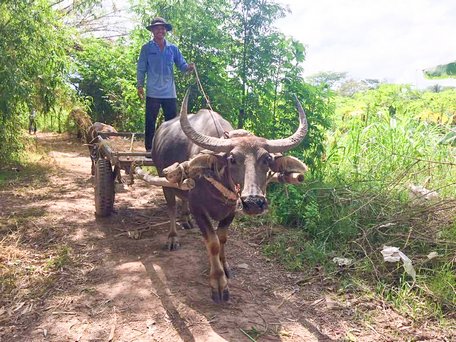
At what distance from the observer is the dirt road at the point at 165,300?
302 cm

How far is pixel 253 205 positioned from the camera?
2.73 m

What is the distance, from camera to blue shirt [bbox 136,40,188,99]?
5383 mm

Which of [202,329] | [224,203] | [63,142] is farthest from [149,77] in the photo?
[63,142]

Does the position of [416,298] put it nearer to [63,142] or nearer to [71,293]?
[71,293]

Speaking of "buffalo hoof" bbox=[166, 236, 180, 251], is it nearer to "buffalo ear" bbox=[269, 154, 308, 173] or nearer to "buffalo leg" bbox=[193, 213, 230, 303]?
"buffalo leg" bbox=[193, 213, 230, 303]

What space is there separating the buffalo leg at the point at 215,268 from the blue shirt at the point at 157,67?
2.48 meters

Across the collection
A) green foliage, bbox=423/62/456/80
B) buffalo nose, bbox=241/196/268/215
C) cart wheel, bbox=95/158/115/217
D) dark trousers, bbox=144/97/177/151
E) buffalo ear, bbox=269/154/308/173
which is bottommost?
cart wheel, bbox=95/158/115/217

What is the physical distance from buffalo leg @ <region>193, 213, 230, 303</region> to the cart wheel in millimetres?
1853

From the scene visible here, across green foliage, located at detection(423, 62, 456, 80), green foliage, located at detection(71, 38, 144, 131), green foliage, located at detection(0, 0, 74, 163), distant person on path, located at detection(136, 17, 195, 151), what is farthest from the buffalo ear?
green foliage, located at detection(71, 38, 144, 131)

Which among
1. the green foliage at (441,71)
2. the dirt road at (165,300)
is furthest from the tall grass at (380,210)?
the green foliage at (441,71)

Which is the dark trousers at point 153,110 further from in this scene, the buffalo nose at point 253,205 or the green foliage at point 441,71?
the green foliage at point 441,71

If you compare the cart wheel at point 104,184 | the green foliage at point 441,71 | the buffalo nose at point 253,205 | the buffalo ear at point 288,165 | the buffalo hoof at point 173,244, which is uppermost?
the green foliage at point 441,71

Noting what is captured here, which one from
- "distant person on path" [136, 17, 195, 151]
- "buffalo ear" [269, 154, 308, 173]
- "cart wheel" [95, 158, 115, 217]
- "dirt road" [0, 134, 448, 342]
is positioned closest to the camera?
"dirt road" [0, 134, 448, 342]

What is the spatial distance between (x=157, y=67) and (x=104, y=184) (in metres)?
1.64
